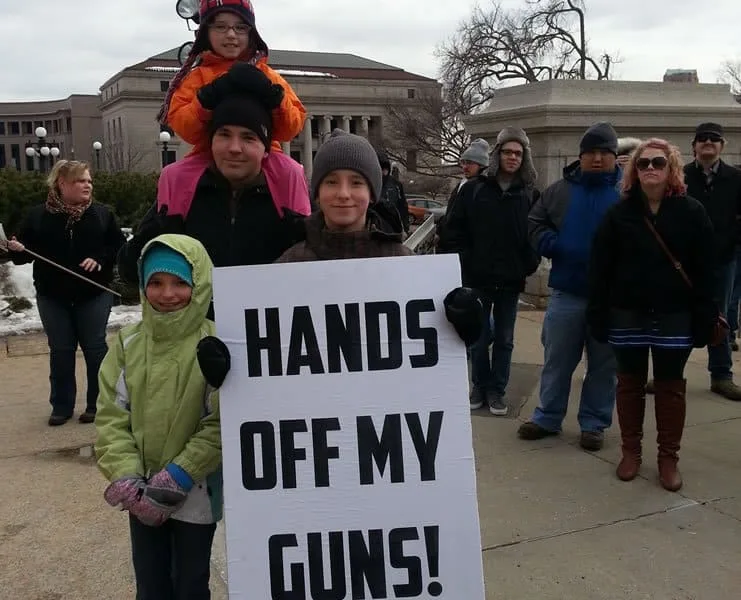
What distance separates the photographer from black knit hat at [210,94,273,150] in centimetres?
253

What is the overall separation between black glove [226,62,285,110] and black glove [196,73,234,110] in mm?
10

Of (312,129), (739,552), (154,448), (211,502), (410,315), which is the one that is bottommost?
(739,552)

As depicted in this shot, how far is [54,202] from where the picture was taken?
222 inches

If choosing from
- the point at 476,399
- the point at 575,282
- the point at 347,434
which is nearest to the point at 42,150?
the point at 476,399

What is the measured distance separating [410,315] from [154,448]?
2.99 feet

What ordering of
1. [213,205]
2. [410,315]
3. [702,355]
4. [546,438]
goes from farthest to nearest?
[702,355] < [546,438] < [213,205] < [410,315]

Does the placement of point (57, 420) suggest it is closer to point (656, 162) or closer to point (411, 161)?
point (656, 162)

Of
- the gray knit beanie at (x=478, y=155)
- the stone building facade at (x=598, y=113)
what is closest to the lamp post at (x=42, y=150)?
the stone building facade at (x=598, y=113)

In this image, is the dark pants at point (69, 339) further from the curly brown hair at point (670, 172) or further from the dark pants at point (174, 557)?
the curly brown hair at point (670, 172)

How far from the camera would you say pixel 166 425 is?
2385 millimetres

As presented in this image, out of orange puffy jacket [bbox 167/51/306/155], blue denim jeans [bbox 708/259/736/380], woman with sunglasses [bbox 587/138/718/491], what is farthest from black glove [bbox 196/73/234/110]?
blue denim jeans [bbox 708/259/736/380]

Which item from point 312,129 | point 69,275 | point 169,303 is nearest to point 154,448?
point 169,303

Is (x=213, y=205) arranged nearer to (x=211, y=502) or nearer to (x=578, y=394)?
(x=211, y=502)

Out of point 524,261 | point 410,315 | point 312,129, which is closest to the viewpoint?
point 410,315
